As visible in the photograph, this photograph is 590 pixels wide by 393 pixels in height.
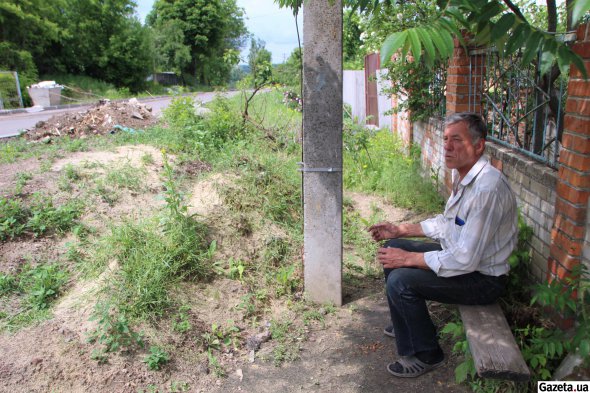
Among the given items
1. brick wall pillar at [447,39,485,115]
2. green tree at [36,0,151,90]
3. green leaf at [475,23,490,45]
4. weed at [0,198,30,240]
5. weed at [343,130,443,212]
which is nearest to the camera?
green leaf at [475,23,490,45]

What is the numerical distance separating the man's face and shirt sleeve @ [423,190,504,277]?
0.25 metres

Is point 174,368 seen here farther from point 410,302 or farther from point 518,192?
point 518,192

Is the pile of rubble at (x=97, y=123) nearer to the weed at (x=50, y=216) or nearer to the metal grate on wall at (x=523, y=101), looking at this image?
the weed at (x=50, y=216)

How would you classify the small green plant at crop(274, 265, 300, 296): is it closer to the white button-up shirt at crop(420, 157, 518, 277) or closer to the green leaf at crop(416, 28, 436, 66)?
the white button-up shirt at crop(420, 157, 518, 277)

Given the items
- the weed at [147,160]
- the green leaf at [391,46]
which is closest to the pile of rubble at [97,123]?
the weed at [147,160]

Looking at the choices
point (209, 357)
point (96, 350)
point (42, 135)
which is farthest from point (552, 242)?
point (42, 135)

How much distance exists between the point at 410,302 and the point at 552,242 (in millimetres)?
879

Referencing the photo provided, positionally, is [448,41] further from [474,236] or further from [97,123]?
[97,123]

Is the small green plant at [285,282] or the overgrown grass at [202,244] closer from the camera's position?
the overgrown grass at [202,244]

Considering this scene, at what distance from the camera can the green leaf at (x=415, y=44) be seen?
1.43 metres

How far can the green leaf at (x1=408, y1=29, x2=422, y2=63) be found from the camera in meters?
1.43

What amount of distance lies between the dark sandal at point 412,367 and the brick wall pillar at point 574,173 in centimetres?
91

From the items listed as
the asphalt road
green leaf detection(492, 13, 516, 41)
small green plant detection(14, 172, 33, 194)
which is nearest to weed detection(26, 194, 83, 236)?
small green plant detection(14, 172, 33, 194)

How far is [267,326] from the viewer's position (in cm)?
345
